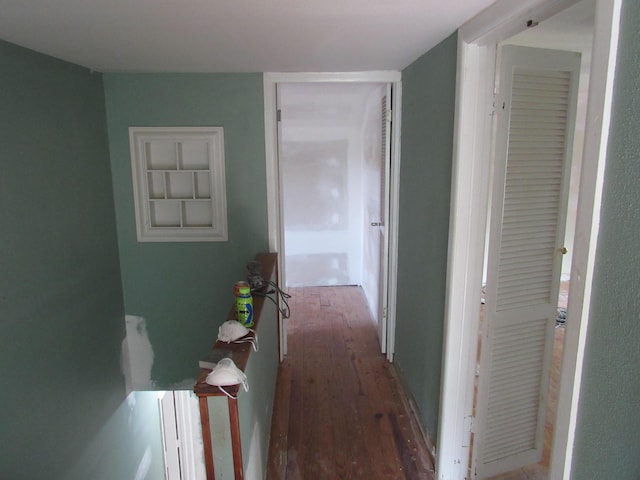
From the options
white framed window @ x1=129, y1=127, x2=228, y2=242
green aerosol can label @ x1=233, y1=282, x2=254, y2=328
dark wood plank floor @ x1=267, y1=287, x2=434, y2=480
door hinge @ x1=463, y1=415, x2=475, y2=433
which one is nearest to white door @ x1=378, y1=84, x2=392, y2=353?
dark wood plank floor @ x1=267, y1=287, x2=434, y2=480

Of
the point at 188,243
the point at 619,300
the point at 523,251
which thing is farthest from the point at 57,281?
the point at 619,300

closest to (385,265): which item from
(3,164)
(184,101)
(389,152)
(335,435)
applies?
(389,152)

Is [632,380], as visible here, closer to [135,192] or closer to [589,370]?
[589,370]

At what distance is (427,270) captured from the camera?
2227mm

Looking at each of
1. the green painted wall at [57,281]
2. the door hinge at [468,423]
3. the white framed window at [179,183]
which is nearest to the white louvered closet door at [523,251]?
the door hinge at [468,423]

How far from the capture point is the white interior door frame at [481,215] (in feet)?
3.10

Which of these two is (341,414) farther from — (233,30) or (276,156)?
(233,30)

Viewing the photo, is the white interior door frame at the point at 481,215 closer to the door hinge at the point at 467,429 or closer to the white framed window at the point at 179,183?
the door hinge at the point at 467,429

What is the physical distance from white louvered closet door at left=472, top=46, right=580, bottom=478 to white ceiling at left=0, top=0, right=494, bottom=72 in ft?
1.46

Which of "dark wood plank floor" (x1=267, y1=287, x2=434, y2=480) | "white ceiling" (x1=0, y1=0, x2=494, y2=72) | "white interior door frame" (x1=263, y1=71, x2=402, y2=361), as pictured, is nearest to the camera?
"white ceiling" (x1=0, y1=0, x2=494, y2=72)

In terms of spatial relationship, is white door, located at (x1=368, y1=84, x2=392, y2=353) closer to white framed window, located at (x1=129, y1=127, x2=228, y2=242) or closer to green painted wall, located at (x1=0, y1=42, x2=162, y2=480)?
white framed window, located at (x1=129, y1=127, x2=228, y2=242)

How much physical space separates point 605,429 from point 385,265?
2.19 meters

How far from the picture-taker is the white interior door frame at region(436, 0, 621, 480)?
95 cm

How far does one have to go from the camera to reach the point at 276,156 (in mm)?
2924
